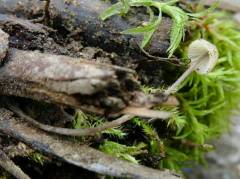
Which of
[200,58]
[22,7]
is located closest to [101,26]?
[22,7]

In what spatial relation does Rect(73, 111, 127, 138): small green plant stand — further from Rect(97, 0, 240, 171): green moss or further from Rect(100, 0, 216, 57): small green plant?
Rect(100, 0, 216, 57): small green plant

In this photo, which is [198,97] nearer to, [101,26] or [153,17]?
[153,17]

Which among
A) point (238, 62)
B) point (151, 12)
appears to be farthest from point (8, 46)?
point (238, 62)

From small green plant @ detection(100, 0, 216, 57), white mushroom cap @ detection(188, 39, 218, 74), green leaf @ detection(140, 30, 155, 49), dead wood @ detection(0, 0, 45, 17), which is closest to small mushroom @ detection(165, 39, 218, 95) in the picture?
white mushroom cap @ detection(188, 39, 218, 74)

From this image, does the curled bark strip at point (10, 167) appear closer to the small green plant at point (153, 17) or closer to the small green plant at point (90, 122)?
the small green plant at point (90, 122)

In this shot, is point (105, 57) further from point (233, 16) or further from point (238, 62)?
point (233, 16)

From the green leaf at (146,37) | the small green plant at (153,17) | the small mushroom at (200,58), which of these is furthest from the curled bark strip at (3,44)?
the small mushroom at (200,58)
